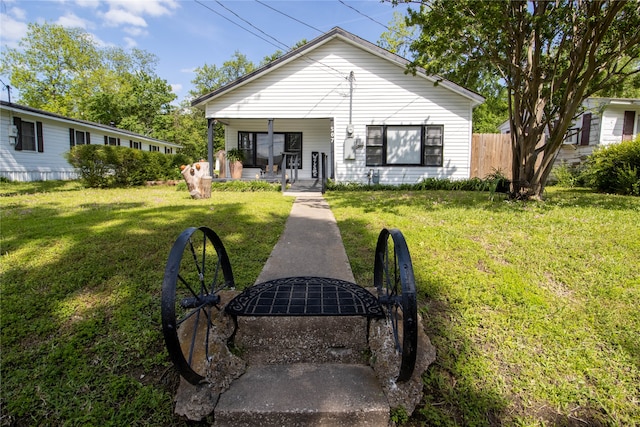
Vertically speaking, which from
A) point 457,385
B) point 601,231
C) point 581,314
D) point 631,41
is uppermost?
point 631,41

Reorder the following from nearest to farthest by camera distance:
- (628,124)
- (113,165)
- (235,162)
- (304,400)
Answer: (304,400), (113,165), (235,162), (628,124)

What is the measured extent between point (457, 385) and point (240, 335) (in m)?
1.44

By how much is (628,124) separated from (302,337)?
64.3 feet

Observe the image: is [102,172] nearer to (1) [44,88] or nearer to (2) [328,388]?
(2) [328,388]

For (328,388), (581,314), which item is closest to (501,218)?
(581,314)

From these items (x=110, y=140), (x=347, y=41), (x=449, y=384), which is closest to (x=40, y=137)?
(x=110, y=140)

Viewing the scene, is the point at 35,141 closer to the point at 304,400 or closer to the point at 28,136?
the point at 28,136

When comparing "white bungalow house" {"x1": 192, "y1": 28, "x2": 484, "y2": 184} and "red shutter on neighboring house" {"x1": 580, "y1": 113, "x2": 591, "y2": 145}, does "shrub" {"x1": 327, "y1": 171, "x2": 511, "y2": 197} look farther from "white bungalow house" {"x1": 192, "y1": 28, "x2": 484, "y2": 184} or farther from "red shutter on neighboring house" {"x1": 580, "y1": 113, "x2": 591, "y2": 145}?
"red shutter on neighboring house" {"x1": 580, "y1": 113, "x2": 591, "y2": 145}

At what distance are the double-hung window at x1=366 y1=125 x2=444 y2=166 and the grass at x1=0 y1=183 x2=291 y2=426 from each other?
8.45 meters

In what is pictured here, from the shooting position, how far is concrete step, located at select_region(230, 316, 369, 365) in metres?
2.32

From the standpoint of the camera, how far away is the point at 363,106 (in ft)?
40.4

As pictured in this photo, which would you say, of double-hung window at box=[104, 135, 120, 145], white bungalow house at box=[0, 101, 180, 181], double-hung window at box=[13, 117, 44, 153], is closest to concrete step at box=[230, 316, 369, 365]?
white bungalow house at box=[0, 101, 180, 181]

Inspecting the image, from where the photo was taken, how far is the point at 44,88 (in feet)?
107

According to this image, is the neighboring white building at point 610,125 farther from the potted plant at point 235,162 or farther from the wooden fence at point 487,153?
the potted plant at point 235,162
